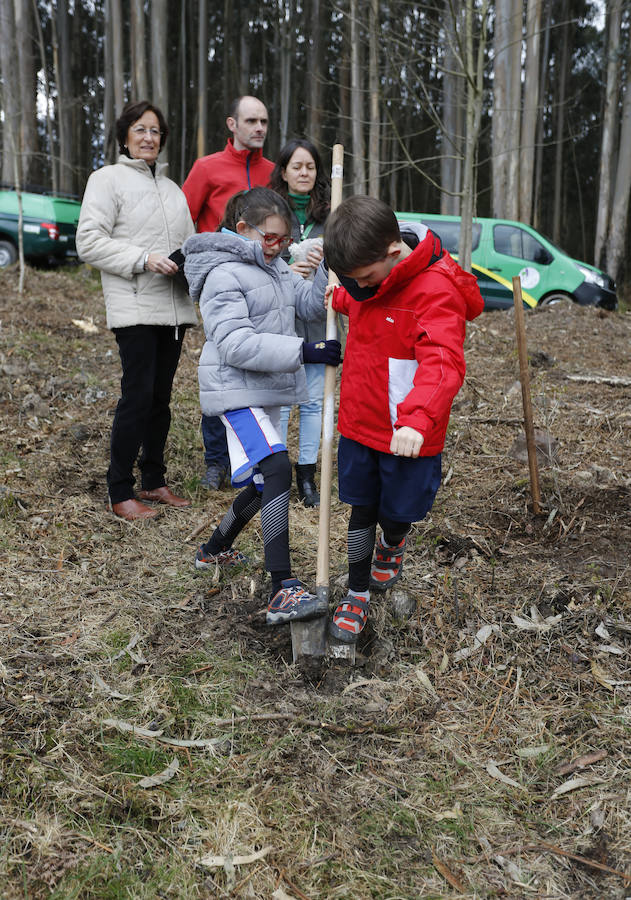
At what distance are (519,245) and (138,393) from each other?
917cm

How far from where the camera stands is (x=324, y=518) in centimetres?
286

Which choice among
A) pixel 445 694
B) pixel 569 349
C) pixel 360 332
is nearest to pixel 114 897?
pixel 445 694

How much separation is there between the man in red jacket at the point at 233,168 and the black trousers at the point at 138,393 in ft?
2.44

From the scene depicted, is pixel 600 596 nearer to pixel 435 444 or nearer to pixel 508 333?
pixel 435 444

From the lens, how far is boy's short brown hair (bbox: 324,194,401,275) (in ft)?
7.71

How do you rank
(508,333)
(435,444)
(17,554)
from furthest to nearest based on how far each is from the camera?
(508,333) → (17,554) → (435,444)

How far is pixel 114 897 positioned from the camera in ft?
6.14

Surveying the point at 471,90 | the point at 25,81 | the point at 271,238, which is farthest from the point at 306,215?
the point at 25,81

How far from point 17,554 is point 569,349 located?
6.42 meters

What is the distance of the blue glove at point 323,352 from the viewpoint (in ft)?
9.45

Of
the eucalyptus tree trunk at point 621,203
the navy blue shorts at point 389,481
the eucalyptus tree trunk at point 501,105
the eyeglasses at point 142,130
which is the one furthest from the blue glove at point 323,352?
the eucalyptus tree trunk at point 621,203

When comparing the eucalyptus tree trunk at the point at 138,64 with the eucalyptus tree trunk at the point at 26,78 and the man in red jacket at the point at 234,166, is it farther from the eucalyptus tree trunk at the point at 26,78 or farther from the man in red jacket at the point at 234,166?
the man in red jacket at the point at 234,166

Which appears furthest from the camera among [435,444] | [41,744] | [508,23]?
[508,23]

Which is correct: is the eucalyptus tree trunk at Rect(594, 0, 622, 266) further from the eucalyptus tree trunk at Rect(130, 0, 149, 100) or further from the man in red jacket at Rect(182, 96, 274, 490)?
the man in red jacket at Rect(182, 96, 274, 490)
